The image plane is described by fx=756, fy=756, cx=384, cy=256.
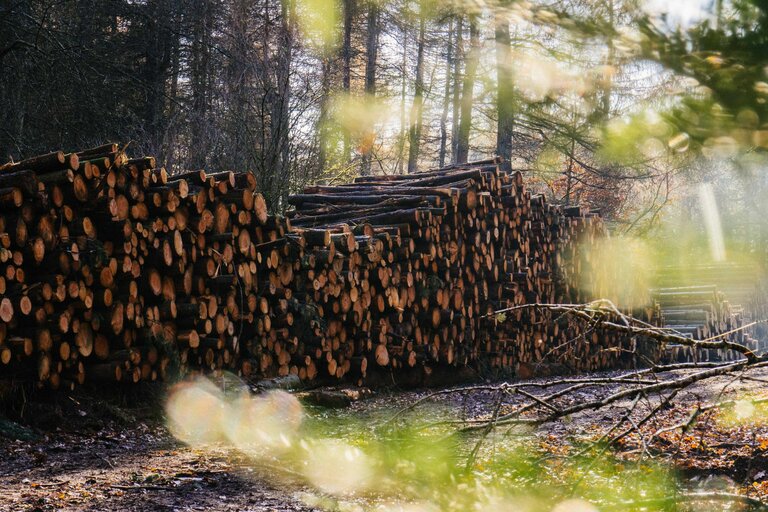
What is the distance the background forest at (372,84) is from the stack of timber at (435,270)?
1305mm

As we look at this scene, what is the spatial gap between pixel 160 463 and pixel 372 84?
19.1 meters

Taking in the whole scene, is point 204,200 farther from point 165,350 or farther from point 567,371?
point 567,371

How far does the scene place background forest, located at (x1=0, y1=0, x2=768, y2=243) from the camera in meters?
2.64

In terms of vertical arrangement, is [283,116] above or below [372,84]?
below

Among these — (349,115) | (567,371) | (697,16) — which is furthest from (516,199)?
(349,115)

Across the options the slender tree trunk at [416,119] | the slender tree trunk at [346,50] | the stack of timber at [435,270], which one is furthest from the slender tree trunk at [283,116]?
the slender tree trunk at [416,119]

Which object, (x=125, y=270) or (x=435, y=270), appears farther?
(x=435, y=270)

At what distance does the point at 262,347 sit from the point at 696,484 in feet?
13.3

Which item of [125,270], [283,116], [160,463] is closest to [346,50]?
[283,116]

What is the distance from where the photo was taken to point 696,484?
12.8ft

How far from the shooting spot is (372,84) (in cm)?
2234

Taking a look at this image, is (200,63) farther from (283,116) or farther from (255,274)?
(255,274)

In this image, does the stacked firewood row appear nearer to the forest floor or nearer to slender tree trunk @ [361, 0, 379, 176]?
the forest floor

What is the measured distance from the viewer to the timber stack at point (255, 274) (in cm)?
516
